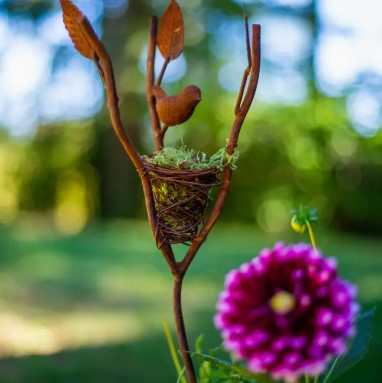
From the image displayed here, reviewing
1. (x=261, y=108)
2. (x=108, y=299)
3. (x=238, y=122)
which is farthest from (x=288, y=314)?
(x=261, y=108)

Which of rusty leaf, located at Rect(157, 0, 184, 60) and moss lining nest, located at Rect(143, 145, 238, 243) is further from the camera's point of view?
rusty leaf, located at Rect(157, 0, 184, 60)

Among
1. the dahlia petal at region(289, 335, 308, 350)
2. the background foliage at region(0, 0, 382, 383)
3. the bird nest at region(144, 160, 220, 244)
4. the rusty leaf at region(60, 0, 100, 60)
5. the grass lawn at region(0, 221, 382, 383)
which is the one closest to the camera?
the dahlia petal at region(289, 335, 308, 350)

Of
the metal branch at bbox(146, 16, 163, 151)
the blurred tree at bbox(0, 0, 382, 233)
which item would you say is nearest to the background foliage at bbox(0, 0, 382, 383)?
the blurred tree at bbox(0, 0, 382, 233)

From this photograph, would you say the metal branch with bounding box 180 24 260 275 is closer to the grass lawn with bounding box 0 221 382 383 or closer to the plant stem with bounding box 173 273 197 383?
the plant stem with bounding box 173 273 197 383

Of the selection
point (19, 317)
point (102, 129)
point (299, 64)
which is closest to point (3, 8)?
point (102, 129)

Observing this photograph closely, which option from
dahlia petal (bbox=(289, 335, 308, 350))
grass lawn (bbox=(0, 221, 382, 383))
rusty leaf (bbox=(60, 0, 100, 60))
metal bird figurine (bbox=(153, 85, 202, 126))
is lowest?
grass lawn (bbox=(0, 221, 382, 383))

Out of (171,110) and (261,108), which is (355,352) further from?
(261,108)

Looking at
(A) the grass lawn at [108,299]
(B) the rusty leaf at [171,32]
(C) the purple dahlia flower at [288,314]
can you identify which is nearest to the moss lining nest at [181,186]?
(B) the rusty leaf at [171,32]

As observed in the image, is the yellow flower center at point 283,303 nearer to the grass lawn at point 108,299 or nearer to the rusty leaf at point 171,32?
the rusty leaf at point 171,32
